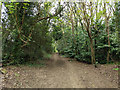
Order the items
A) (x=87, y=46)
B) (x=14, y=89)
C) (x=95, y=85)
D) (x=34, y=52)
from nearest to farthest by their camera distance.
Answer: (x=14, y=89), (x=95, y=85), (x=34, y=52), (x=87, y=46)

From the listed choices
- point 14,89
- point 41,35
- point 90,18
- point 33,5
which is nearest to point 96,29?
point 90,18

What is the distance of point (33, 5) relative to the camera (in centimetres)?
774

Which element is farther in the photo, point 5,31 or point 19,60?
point 19,60

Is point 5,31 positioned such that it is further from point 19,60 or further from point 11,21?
point 19,60

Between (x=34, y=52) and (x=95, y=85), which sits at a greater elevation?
(x=34, y=52)

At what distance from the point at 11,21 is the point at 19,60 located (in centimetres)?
293

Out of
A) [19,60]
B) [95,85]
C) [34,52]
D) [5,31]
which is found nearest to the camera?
[95,85]

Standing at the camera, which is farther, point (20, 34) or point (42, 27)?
point (42, 27)

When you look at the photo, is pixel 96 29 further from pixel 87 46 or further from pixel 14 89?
pixel 14 89

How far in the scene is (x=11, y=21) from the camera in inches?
270

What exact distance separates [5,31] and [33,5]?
9.87 feet

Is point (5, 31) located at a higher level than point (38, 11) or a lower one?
lower

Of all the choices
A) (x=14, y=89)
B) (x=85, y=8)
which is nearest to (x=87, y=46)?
(x=85, y=8)

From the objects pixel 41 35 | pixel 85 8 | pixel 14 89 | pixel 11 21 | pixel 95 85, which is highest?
pixel 85 8
